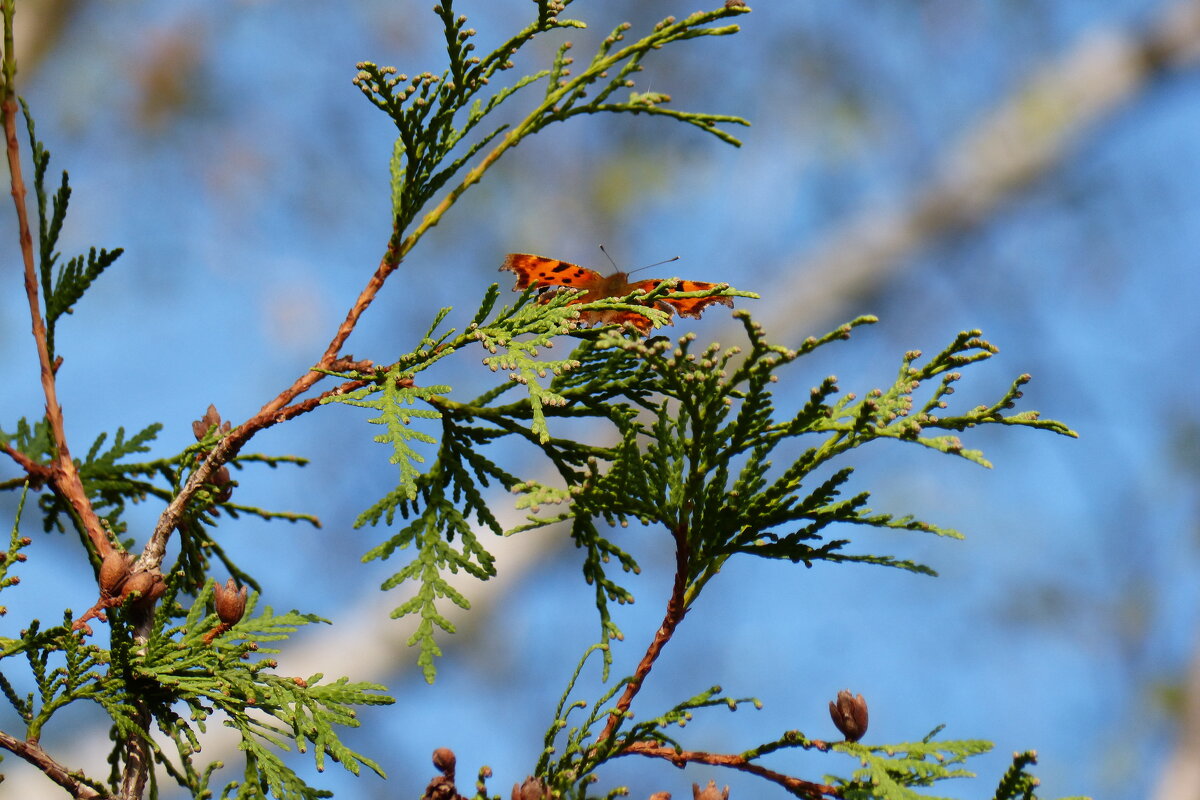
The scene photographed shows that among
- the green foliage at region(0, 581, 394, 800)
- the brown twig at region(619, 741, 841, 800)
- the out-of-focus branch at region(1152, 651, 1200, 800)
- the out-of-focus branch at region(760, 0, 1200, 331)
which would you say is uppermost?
the out-of-focus branch at region(760, 0, 1200, 331)

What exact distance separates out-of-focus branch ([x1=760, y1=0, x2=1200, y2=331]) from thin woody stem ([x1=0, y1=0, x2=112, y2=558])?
27.1 feet

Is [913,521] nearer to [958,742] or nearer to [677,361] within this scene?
[958,742]

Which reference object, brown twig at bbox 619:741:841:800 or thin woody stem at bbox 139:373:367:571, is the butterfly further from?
brown twig at bbox 619:741:841:800

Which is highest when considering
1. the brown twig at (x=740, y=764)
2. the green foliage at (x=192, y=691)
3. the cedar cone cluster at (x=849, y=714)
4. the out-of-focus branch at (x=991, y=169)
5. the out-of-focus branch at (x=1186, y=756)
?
the out-of-focus branch at (x=991, y=169)

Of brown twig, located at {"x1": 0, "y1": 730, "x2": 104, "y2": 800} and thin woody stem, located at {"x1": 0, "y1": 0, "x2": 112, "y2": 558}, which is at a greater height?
thin woody stem, located at {"x1": 0, "y1": 0, "x2": 112, "y2": 558}

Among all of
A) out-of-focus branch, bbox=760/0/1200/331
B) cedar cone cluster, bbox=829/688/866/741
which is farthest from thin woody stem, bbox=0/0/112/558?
out-of-focus branch, bbox=760/0/1200/331

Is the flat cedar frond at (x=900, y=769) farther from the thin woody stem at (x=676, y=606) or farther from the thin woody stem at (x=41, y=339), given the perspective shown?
the thin woody stem at (x=41, y=339)

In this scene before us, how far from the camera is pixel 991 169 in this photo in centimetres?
991

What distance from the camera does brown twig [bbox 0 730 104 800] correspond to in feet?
3.84

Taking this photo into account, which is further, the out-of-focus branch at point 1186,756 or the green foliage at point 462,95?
the out-of-focus branch at point 1186,756

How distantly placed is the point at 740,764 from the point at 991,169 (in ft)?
31.9

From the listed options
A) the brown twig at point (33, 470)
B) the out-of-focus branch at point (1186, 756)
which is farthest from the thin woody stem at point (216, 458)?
the out-of-focus branch at point (1186, 756)

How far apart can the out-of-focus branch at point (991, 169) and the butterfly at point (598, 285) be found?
7.97 m

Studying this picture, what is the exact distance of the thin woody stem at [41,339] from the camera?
55.4 inches
